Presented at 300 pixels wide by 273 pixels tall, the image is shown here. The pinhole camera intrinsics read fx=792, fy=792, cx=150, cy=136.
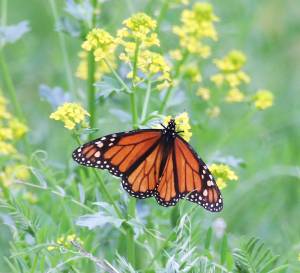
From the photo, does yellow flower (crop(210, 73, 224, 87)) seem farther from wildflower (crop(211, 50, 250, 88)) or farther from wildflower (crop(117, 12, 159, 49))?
wildflower (crop(117, 12, 159, 49))

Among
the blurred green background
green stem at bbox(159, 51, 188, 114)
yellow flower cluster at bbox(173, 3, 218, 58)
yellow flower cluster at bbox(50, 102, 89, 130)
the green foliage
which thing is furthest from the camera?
the blurred green background

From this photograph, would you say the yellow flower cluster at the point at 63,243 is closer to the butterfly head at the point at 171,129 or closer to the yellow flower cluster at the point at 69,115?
the yellow flower cluster at the point at 69,115

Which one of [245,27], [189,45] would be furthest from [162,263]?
[245,27]

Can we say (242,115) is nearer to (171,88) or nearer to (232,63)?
(232,63)

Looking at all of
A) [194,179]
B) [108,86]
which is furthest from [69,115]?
[194,179]

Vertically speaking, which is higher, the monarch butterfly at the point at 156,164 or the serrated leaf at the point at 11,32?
the serrated leaf at the point at 11,32

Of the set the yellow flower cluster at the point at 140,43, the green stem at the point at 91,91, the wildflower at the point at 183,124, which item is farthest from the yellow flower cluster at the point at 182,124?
the green stem at the point at 91,91

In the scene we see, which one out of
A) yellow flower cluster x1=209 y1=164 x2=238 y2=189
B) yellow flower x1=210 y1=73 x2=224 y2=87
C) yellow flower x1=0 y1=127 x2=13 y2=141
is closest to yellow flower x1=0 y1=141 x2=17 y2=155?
yellow flower x1=0 y1=127 x2=13 y2=141

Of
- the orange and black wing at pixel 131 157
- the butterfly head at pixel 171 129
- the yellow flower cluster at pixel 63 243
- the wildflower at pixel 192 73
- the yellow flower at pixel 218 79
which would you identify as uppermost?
the yellow flower at pixel 218 79
